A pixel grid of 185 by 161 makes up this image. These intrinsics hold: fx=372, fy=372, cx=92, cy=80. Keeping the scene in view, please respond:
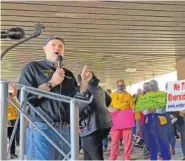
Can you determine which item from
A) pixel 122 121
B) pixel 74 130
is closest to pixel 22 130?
pixel 74 130

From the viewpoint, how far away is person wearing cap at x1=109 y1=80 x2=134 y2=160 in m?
6.22

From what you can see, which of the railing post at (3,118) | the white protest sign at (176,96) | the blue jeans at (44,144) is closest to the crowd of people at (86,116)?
the blue jeans at (44,144)

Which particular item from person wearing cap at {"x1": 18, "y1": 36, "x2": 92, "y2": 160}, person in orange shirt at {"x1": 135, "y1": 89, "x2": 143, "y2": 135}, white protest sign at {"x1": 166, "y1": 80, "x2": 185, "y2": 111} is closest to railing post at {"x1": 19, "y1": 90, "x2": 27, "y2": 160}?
person wearing cap at {"x1": 18, "y1": 36, "x2": 92, "y2": 160}

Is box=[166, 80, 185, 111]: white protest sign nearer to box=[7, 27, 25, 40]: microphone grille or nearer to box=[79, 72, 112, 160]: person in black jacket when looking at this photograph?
box=[79, 72, 112, 160]: person in black jacket

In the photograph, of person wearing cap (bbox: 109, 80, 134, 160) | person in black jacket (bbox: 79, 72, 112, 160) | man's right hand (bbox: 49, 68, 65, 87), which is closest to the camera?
man's right hand (bbox: 49, 68, 65, 87)

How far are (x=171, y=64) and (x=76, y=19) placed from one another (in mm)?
8616

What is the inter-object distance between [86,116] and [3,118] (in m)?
2.51

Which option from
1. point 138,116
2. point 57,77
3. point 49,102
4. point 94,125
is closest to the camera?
point 57,77

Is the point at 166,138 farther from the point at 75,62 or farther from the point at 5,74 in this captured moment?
the point at 5,74

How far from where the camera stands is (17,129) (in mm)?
2672

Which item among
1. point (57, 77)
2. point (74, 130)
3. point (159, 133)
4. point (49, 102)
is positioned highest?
point (57, 77)

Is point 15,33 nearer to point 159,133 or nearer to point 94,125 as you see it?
point 94,125

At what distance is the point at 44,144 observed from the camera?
7.89 feet

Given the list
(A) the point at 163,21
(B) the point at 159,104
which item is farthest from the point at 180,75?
(B) the point at 159,104
